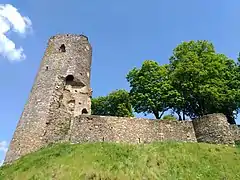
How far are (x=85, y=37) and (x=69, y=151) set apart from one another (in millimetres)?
11806

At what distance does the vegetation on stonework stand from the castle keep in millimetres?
4775

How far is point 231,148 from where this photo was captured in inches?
760

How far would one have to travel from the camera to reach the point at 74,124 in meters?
20.2

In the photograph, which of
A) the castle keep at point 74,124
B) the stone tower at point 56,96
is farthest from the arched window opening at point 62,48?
the castle keep at point 74,124

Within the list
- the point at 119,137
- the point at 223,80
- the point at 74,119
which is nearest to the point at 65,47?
the point at 74,119

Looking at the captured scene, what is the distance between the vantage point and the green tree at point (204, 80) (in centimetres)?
2622

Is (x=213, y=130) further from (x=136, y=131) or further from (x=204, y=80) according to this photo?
(x=204, y=80)

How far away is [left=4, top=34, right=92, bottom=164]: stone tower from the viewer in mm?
20156

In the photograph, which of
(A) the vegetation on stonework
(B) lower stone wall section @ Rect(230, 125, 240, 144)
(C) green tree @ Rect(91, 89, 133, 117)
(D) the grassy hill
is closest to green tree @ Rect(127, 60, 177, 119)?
(A) the vegetation on stonework

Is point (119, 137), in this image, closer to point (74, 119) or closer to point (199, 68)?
point (74, 119)

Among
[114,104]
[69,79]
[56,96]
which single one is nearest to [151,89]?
[114,104]

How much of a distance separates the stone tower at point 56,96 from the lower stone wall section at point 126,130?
129 cm

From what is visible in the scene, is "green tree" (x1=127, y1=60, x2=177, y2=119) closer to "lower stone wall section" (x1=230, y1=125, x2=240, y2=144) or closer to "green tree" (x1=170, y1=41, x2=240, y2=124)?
"green tree" (x1=170, y1=41, x2=240, y2=124)

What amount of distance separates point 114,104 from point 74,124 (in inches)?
642
